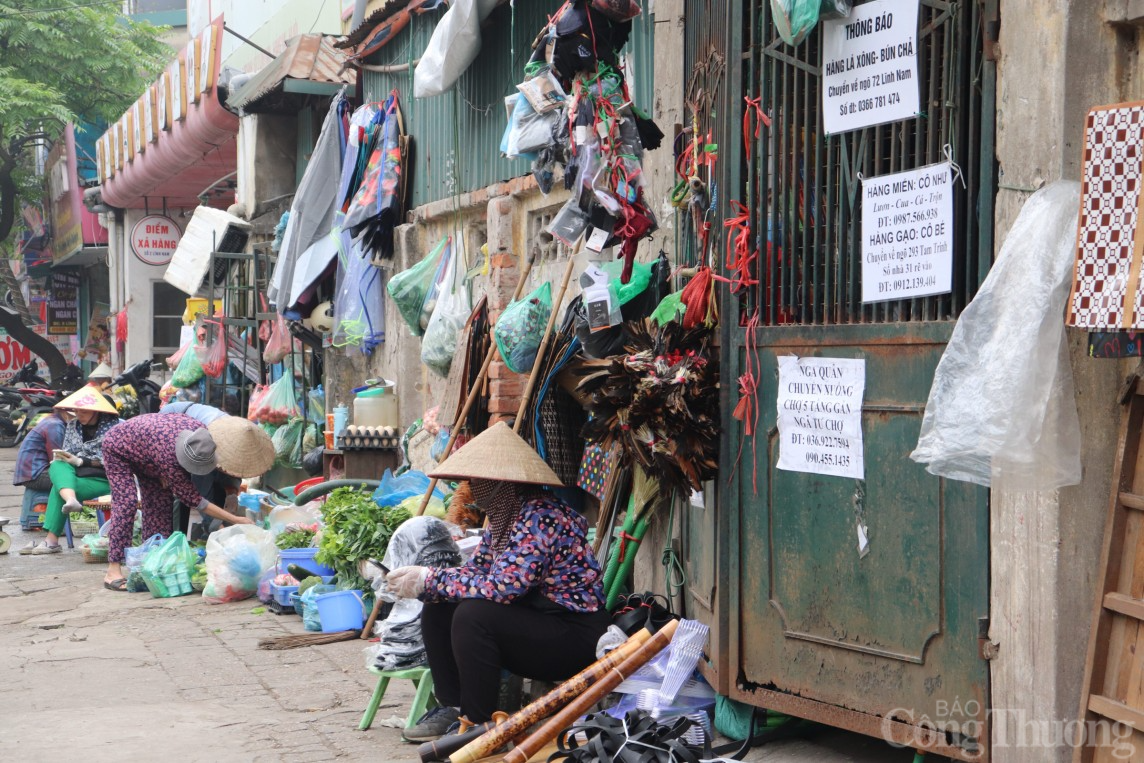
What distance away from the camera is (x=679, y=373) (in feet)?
15.4

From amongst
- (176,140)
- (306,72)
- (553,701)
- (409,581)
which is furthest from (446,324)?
(176,140)

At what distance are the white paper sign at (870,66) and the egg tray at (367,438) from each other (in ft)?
20.7

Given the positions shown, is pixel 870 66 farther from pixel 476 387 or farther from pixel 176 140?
pixel 176 140

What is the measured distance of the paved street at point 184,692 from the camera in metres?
5.10

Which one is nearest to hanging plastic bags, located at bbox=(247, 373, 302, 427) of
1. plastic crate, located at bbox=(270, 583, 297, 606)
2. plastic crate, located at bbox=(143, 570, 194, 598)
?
plastic crate, located at bbox=(143, 570, 194, 598)

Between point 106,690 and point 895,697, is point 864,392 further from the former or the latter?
point 106,690

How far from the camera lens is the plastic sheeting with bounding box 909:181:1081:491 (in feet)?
11.2

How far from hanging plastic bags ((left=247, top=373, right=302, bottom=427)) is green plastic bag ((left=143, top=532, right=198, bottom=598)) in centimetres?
323

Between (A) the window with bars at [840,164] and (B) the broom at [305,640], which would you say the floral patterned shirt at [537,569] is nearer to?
(A) the window with bars at [840,164]

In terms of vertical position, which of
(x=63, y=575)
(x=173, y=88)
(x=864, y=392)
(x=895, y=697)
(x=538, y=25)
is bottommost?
(x=63, y=575)

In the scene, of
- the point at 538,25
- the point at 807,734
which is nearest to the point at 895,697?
the point at 807,734

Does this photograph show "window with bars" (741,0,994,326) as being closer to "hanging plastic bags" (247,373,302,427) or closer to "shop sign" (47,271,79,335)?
"hanging plastic bags" (247,373,302,427)

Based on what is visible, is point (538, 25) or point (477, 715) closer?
point (477, 715)

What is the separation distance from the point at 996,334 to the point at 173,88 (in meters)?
14.4
